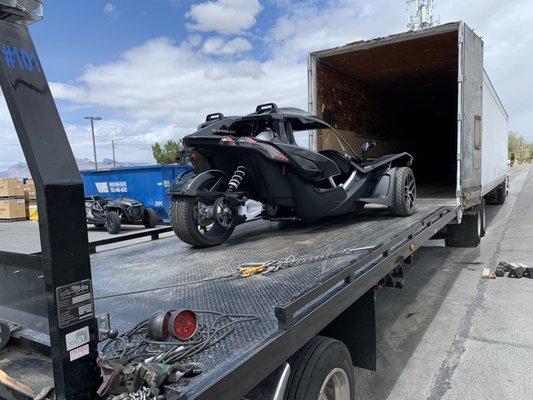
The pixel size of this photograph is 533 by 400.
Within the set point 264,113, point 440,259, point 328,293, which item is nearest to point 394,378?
point 328,293

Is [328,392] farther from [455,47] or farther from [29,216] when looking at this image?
[29,216]

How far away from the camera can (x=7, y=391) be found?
155 centimetres

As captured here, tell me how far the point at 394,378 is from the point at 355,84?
23.6 feet

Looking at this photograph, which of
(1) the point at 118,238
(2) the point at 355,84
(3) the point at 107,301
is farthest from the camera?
(2) the point at 355,84

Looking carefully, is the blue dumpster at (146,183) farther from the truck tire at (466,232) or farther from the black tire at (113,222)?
the truck tire at (466,232)

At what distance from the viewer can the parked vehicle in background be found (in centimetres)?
1207

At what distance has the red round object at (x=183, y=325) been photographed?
5.97ft

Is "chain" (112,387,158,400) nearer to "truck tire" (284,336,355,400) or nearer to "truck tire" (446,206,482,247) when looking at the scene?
"truck tire" (284,336,355,400)

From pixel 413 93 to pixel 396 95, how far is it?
0.48m

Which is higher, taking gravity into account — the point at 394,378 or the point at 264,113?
the point at 264,113

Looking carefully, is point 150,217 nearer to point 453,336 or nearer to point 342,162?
point 342,162

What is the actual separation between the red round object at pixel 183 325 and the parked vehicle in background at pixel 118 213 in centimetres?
1071

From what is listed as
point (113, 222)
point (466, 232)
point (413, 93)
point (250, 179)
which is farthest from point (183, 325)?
point (413, 93)

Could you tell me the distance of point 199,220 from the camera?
4211 mm
